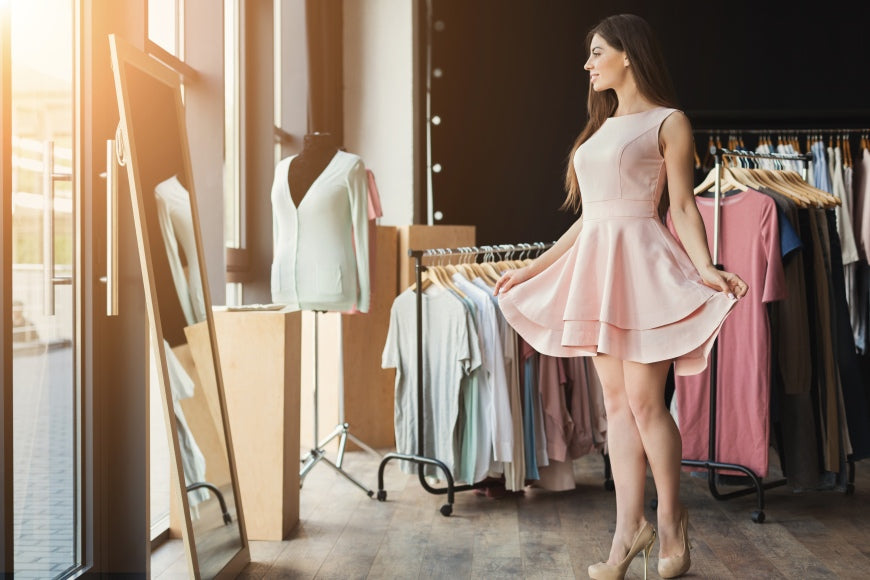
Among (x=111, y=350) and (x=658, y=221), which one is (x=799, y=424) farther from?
(x=111, y=350)

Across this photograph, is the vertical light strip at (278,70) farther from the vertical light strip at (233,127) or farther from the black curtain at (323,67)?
the vertical light strip at (233,127)

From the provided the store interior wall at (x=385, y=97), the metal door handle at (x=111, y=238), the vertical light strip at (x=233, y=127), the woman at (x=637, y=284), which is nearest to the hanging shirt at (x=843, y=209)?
the store interior wall at (x=385, y=97)

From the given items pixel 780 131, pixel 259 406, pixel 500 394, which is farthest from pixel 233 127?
pixel 780 131

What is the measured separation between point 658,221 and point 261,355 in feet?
4.93

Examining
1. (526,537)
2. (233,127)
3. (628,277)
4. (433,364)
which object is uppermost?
(233,127)

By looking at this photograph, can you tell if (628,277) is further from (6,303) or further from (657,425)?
(6,303)

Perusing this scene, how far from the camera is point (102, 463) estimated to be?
2.60 m

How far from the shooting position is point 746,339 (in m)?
3.77

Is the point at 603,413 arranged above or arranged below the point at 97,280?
below

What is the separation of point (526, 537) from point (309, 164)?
6.24ft

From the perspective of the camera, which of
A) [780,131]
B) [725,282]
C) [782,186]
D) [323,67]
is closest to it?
[725,282]

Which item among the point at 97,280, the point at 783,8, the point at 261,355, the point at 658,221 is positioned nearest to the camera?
the point at 97,280

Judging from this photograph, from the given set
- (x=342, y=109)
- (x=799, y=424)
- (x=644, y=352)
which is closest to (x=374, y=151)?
(x=342, y=109)

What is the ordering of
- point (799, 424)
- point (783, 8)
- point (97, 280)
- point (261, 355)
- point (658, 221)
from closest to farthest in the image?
point (97, 280) < point (658, 221) < point (261, 355) < point (799, 424) < point (783, 8)
